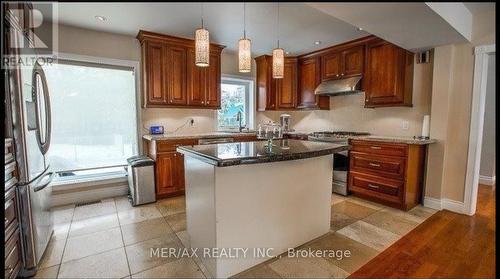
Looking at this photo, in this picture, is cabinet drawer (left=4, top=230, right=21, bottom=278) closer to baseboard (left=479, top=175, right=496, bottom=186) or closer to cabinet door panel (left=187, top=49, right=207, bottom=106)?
cabinet door panel (left=187, top=49, right=207, bottom=106)

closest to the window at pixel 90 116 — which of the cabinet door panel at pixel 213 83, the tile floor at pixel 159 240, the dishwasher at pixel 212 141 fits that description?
the tile floor at pixel 159 240

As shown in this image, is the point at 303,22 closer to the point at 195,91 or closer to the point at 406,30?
the point at 406,30

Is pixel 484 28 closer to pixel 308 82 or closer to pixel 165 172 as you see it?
pixel 308 82

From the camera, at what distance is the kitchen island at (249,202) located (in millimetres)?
1697

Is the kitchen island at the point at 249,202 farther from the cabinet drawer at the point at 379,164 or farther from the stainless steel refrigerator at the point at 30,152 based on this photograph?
the cabinet drawer at the point at 379,164

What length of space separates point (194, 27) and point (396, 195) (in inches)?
131

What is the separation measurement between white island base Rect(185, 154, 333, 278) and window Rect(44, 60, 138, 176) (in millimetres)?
2116

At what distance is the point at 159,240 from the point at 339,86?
318 centimetres

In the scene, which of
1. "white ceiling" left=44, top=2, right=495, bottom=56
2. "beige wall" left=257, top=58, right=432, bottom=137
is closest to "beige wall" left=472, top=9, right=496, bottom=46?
"white ceiling" left=44, top=2, right=495, bottom=56

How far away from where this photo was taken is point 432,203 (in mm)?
3129

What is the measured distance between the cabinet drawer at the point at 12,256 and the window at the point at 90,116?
67.4 inches

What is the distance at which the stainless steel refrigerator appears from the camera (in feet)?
5.49

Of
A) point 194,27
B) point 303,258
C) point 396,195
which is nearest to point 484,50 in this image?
point 396,195

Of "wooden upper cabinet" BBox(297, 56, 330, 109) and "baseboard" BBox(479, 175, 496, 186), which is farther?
"wooden upper cabinet" BBox(297, 56, 330, 109)
